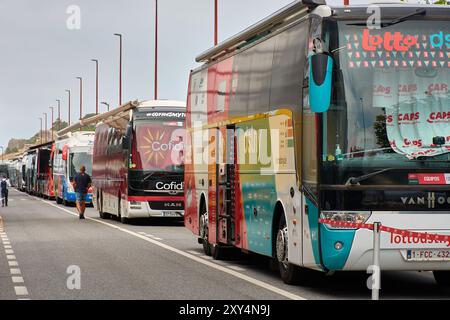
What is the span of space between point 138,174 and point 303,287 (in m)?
19.3

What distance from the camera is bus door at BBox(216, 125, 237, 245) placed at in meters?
18.5

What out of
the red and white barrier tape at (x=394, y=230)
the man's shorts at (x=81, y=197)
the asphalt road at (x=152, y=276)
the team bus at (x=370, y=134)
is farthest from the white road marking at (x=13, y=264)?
the man's shorts at (x=81, y=197)

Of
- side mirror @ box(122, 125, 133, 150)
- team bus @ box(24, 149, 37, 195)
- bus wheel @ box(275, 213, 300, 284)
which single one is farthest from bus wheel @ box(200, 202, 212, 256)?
team bus @ box(24, 149, 37, 195)

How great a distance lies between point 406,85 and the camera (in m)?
13.9

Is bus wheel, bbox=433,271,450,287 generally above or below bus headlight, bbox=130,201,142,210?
below

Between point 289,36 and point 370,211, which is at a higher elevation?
point 289,36

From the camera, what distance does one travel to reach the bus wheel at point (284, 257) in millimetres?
15477

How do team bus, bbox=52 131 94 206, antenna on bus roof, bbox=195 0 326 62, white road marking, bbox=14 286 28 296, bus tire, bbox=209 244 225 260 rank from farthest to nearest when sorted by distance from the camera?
1. team bus, bbox=52 131 94 206
2. bus tire, bbox=209 244 225 260
3. antenna on bus roof, bbox=195 0 326 62
4. white road marking, bbox=14 286 28 296

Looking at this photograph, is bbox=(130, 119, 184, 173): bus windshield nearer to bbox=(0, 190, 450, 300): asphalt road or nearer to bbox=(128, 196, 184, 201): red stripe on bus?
bbox=(128, 196, 184, 201): red stripe on bus

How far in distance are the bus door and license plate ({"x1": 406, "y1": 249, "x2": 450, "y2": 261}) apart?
496cm
